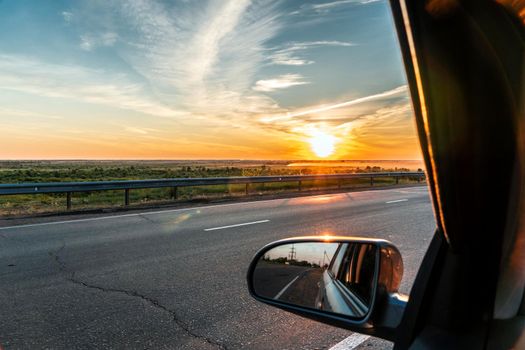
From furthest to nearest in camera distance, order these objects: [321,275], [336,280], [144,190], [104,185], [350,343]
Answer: [144,190] < [104,185] < [350,343] < [321,275] < [336,280]

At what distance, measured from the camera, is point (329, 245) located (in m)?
1.97

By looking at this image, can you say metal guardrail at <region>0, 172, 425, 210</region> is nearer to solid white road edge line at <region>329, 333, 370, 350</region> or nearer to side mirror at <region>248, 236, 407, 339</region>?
solid white road edge line at <region>329, 333, 370, 350</region>

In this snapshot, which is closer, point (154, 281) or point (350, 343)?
point (350, 343)

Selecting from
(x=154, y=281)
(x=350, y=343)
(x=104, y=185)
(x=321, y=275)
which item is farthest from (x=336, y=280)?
(x=104, y=185)

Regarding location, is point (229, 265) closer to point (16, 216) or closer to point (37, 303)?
point (37, 303)

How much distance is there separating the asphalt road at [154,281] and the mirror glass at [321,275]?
155 cm

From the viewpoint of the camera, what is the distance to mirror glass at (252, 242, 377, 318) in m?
1.56

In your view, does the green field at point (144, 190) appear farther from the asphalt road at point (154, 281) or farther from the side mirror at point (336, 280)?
the side mirror at point (336, 280)

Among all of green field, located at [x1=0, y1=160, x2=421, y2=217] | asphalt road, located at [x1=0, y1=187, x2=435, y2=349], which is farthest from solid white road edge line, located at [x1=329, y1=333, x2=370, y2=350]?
green field, located at [x1=0, y1=160, x2=421, y2=217]

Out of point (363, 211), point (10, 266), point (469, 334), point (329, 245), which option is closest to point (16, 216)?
Answer: point (10, 266)

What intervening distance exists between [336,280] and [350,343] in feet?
6.56

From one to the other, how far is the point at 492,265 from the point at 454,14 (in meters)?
0.68

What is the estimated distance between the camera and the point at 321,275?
6.38 ft

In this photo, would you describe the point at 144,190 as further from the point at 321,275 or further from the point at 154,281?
the point at 321,275
